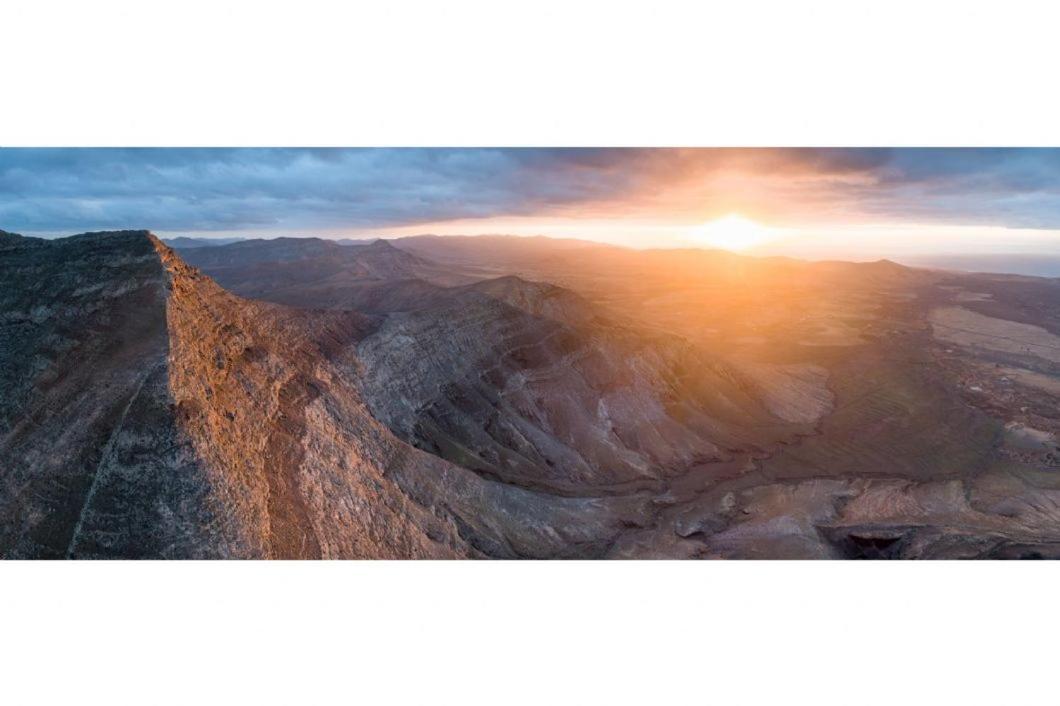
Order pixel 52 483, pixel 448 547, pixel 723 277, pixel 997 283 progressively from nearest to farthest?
1. pixel 52 483
2. pixel 448 547
3. pixel 997 283
4. pixel 723 277

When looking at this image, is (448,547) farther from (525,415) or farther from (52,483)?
(525,415)

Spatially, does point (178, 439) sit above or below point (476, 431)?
above

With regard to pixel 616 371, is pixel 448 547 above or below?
below

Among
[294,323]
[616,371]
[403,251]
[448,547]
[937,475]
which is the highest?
[403,251]

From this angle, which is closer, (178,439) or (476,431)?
(178,439)

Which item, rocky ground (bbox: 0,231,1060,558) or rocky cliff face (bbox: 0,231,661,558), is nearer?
rocky cliff face (bbox: 0,231,661,558)

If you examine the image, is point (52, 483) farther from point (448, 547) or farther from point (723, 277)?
point (723, 277)

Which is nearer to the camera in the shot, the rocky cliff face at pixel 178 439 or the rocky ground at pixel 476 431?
the rocky cliff face at pixel 178 439

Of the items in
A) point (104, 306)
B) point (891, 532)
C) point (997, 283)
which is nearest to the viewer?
point (104, 306)

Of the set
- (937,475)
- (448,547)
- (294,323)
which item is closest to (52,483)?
(448,547)

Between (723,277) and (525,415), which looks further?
(723,277)
